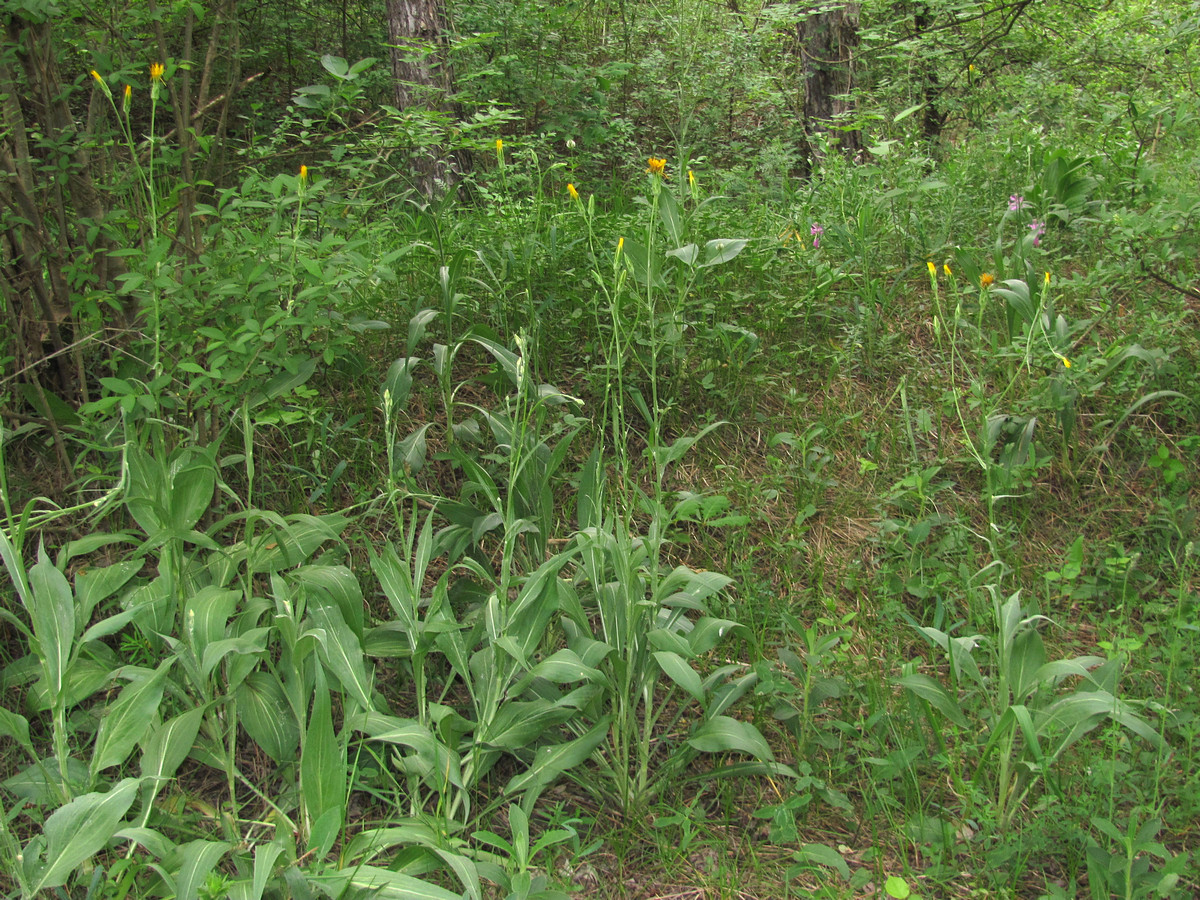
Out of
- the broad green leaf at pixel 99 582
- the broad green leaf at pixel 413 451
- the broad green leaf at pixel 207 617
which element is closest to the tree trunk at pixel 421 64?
the broad green leaf at pixel 413 451

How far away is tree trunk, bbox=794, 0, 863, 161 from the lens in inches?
229

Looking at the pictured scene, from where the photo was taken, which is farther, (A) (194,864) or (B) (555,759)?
(B) (555,759)

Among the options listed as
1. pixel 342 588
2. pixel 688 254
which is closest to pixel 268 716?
pixel 342 588

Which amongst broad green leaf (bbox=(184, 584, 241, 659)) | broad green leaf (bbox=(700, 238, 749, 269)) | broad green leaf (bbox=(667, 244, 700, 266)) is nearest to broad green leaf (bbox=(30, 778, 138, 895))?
broad green leaf (bbox=(184, 584, 241, 659))

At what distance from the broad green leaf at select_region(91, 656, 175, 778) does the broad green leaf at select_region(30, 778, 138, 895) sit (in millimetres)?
184

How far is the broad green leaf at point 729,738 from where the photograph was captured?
74.3 inches

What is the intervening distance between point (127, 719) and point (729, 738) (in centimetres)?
130

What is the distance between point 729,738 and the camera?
6.27 ft

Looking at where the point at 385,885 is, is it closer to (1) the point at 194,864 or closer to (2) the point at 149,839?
(1) the point at 194,864

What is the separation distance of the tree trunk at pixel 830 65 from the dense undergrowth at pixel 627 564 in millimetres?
2215

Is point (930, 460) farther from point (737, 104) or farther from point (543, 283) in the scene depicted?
point (737, 104)

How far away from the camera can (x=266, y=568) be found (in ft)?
7.39

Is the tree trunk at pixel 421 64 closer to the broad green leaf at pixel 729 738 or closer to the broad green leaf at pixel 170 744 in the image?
the broad green leaf at pixel 170 744

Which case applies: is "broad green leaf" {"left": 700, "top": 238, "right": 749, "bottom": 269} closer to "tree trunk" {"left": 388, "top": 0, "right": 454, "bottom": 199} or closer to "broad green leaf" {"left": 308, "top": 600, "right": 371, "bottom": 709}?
"broad green leaf" {"left": 308, "top": 600, "right": 371, "bottom": 709}
